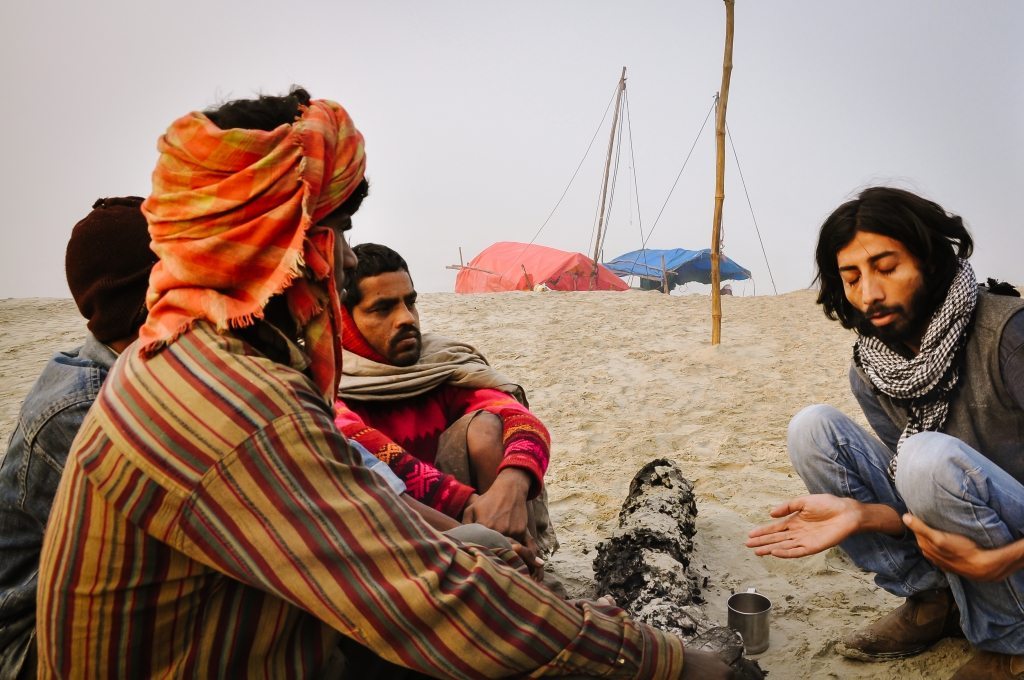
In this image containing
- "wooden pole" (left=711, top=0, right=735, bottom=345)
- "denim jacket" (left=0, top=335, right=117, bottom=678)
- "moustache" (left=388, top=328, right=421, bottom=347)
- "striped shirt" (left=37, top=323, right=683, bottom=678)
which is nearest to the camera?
"striped shirt" (left=37, top=323, right=683, bottom=678)

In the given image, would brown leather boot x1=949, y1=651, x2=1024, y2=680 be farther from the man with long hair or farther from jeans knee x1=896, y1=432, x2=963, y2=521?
jeans knee x1=896, y1=432, x2=963, y2=521

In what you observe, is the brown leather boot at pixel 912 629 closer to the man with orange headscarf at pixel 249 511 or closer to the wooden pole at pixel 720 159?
the man with orange headscarf at pixel 249 511

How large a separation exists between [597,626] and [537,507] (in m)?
1.47

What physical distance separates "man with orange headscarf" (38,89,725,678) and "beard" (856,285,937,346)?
4.08ft

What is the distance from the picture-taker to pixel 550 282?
14.7 m

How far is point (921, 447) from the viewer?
74.3 inches

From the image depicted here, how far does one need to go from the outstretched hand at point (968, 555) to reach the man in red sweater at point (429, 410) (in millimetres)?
1126

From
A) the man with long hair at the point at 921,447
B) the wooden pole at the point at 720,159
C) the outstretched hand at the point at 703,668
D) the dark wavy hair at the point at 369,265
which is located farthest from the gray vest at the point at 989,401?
the wooden pole at the point at 720,159

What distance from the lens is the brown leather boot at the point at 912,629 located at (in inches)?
85.1

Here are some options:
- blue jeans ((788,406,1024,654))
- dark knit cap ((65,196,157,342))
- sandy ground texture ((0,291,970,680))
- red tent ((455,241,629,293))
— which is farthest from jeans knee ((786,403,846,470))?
red tent ((455,241,629,293))

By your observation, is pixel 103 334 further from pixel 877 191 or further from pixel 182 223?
pixel 877 191

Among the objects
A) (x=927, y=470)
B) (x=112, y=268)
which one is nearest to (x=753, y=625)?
(x=927, y=470)

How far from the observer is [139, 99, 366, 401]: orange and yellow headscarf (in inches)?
47.9

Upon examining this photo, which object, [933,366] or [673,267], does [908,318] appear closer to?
[933,366]
